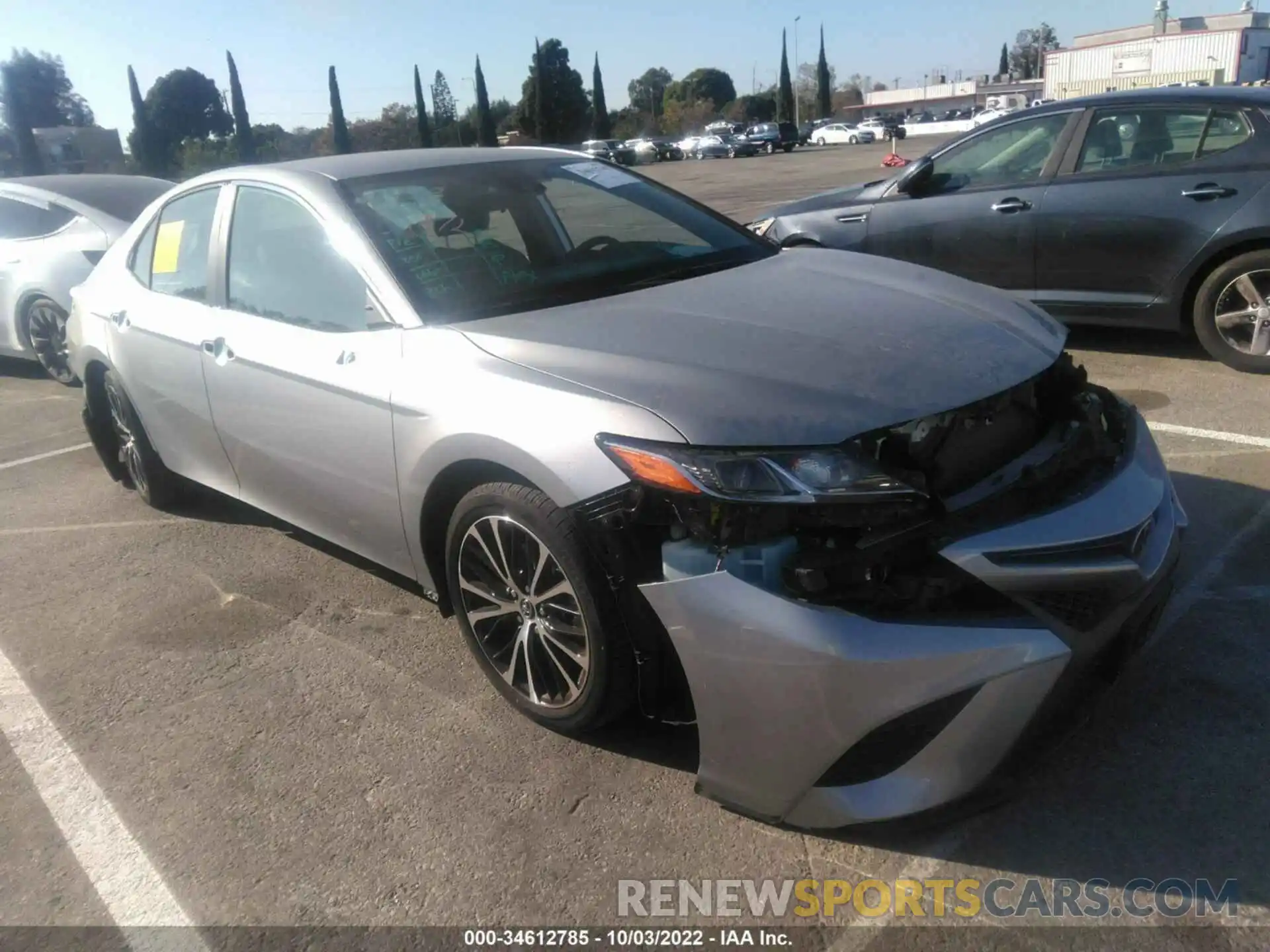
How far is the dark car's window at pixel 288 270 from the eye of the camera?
3.32m

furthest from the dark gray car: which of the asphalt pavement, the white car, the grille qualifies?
the white car

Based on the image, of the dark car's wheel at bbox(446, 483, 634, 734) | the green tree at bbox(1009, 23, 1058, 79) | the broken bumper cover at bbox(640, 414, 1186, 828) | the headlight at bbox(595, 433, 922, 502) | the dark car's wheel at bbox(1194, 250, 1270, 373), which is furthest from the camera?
the green tree at bbox(1009, 23, 1058, 79)

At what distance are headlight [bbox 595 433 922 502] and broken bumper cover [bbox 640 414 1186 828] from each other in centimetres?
20

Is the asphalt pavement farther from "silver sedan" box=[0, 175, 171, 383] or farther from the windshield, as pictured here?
"silver sedan" box=[0, 175, 171, 383]

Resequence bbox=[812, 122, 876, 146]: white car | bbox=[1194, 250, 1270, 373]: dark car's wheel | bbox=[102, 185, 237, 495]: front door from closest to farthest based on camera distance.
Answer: bbox=[102, 185, 237, 495]: front door → bbox=[1194, 250, 1270, 373]: dark car's wheel → bbox=[812, 122, 876, 146]: white car

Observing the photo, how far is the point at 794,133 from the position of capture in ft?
195

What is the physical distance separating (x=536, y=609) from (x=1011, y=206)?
482cm

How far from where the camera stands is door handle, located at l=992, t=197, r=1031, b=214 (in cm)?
628

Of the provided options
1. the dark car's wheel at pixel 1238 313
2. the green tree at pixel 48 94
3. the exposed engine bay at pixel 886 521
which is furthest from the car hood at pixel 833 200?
the green tree at pixel 48 94

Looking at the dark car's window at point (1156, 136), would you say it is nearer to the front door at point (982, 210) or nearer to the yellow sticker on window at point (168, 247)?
the front door at point (982, 210)

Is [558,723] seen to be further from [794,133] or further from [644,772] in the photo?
[794,133]

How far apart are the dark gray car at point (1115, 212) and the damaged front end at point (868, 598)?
12.6 ft

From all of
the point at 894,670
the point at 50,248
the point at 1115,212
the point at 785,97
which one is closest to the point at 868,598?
the point at 894,670

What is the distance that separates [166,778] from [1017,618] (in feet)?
7.82
